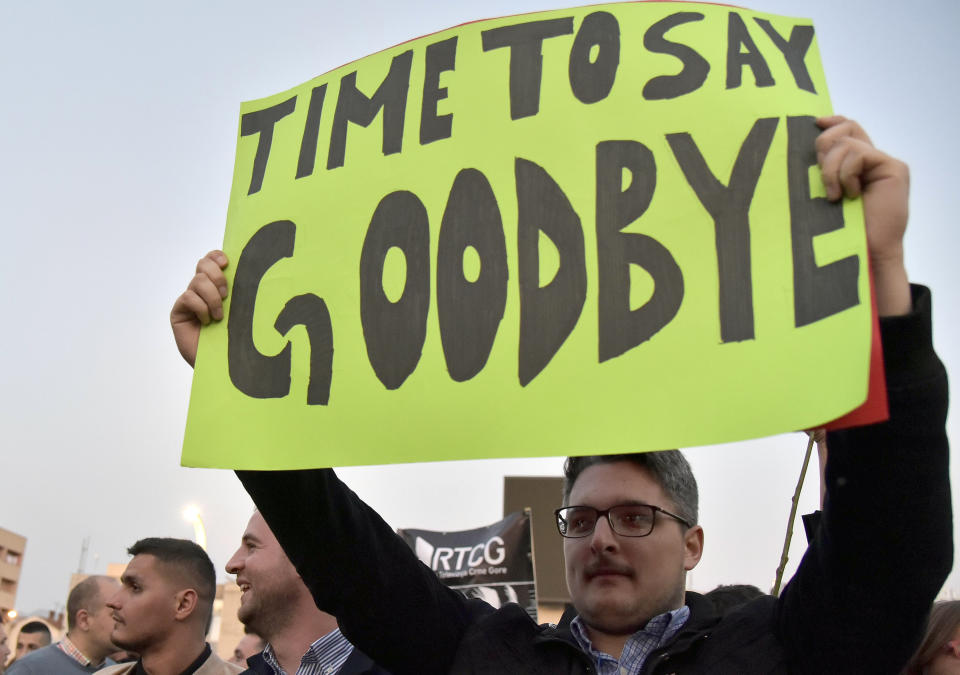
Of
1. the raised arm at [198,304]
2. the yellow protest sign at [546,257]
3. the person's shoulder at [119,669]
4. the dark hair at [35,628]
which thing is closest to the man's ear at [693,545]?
the yellow protest sign at [546,257]

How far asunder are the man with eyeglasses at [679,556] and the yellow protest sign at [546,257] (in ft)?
0.45

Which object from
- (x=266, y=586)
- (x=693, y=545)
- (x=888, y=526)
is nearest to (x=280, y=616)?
(x=266, y=586)

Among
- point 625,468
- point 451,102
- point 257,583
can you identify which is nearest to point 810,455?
point 625,468

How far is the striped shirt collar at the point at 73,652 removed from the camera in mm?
5816

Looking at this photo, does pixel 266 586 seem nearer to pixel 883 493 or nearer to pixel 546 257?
pixel 546 257

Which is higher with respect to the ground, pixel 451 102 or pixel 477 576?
pixel 451 102

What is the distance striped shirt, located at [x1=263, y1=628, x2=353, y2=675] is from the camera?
306 centimetres

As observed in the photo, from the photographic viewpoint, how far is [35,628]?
8.88m

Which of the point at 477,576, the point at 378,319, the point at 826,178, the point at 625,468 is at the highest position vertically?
the point at 826,178

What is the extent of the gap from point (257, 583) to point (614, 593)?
6.47ft

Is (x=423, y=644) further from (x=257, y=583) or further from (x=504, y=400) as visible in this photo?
(x=257, y=583)

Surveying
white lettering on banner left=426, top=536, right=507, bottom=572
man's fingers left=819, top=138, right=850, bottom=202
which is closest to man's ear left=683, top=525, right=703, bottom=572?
man's fingers left=819, top=138, right=850, bottom=202

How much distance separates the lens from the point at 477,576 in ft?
21.7

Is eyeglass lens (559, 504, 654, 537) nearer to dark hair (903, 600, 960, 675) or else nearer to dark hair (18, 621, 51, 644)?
dark hair (903, 600, 960, 675)
